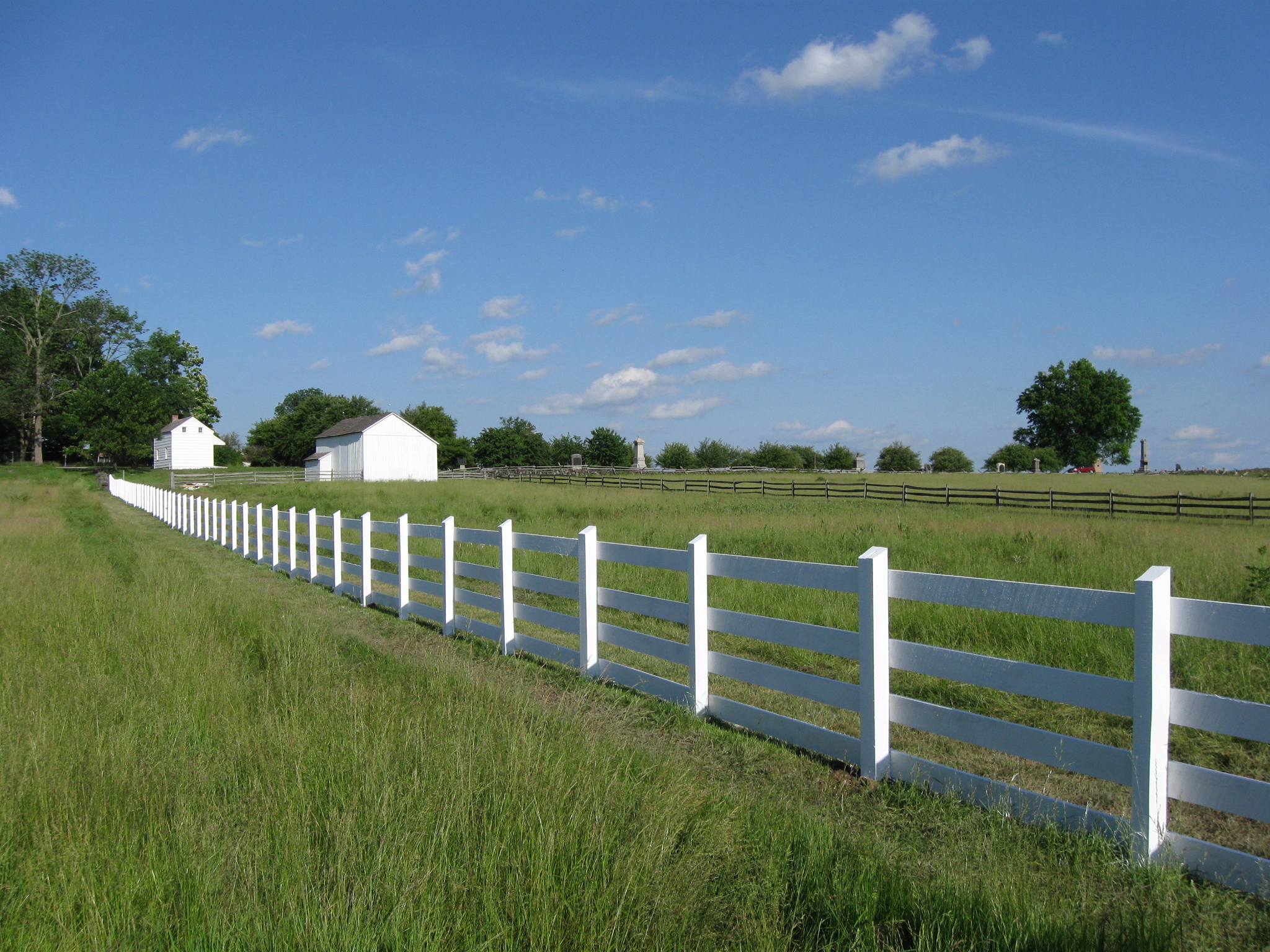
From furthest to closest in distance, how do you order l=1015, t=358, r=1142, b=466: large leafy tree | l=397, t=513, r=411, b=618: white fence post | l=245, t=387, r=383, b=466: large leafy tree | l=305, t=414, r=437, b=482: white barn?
l=245, t=387, r=383, b=466: large leafy tree
l=1015, t=358, r=1142, b=466: large leafy tree
l=305, t=414, r=437, b=482: white barn
l=397, t=513, r=411, b=618: white fence post

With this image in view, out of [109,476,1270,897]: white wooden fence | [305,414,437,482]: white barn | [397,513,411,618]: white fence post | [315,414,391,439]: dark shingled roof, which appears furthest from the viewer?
[315,414,391,439]: dark shingled roof

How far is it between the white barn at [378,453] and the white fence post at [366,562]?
54464mm

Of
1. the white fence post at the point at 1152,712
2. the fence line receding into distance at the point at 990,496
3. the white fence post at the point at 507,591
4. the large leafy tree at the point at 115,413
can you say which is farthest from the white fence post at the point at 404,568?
the large leafy tree at the point at 115,413

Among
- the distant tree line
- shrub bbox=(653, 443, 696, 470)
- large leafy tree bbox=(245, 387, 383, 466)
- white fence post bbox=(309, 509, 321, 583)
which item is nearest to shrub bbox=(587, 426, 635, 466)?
shrub bbox=(653, 443, 696, 470)

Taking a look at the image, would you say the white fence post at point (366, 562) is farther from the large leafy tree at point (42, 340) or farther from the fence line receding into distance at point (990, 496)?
the large leafy tree at point (42, 340)

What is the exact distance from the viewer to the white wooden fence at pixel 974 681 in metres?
3.06

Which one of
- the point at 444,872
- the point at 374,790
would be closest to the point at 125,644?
the point at 374,790

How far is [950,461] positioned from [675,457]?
33.4 m

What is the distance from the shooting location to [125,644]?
624cm

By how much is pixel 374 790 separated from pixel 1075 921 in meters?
2.45

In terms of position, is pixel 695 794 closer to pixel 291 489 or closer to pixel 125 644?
pixel 125 644

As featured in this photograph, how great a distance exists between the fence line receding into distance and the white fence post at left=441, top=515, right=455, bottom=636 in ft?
91.1

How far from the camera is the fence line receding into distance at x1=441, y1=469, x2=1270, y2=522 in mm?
30266

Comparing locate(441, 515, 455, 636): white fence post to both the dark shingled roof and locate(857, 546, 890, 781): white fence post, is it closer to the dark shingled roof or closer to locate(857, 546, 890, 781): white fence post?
locate(857, 546, 890, 781): white fence post
